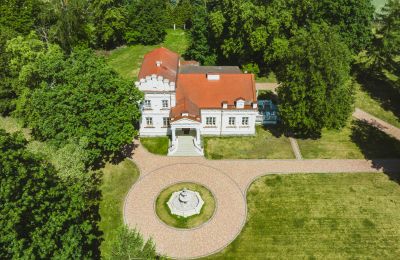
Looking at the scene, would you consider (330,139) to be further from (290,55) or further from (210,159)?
(210,159)

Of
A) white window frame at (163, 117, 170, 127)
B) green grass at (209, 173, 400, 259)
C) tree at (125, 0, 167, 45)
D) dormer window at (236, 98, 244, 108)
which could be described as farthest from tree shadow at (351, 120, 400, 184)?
tree at (125, 0, 167, 45)

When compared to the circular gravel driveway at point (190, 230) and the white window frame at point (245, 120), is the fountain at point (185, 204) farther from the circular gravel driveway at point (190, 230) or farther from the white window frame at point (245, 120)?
the white window frame at point (245, 120)

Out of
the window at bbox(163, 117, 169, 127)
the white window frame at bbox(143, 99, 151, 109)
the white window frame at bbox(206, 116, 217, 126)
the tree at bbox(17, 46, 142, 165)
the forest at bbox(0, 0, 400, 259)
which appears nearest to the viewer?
the forest at bbox(0, 0, 400, 259)

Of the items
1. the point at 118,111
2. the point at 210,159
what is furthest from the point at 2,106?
the point at 210,159

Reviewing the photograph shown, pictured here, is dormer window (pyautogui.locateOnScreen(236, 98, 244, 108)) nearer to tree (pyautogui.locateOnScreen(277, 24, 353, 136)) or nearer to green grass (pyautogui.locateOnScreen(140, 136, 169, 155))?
tree (pyautogui.locateOnScreen(277, 24, 353, 136))

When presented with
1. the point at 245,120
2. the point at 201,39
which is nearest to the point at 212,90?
the point at 245,120

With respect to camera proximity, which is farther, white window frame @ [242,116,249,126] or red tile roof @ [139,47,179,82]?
white window frame @ [242,116,249,126]
